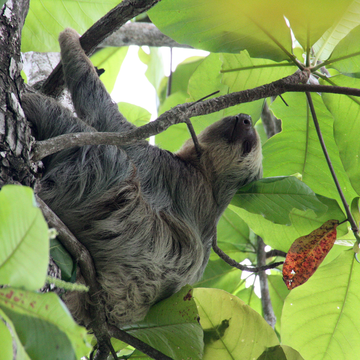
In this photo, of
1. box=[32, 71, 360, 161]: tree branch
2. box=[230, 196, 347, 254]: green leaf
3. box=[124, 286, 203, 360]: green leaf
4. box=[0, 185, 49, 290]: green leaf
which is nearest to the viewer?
box=[0, 185, 49, 290]: green leaf

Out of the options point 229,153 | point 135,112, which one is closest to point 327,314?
point 229,153

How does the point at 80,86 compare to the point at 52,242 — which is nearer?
the point at 52,242

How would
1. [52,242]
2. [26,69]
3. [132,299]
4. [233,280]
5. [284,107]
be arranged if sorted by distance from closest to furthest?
1. [52,242]
2. [132,299]
3. [284,107]
4. [26,69]
5. [233,280]

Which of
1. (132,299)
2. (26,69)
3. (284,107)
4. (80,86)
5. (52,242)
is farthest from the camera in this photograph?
(26,69)

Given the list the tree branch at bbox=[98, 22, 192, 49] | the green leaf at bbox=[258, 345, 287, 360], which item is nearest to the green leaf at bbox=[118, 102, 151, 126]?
the tree branch at bbox=[98, 22, 192, 49]

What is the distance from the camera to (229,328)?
224cm

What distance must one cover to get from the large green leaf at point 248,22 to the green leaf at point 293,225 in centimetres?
110

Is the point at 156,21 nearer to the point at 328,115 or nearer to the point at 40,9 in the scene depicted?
the point at 40,9

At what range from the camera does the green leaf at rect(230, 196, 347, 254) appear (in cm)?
253

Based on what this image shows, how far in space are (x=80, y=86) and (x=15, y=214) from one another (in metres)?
2.05

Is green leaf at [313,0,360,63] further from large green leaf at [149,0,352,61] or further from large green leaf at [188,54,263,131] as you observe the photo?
large green leaf at [188,54,263,131]

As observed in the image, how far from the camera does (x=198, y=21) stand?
7.00ft

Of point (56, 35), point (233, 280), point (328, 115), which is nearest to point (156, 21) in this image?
point (56, 35)

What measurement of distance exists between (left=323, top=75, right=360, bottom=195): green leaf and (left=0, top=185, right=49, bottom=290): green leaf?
2145 millimetres
